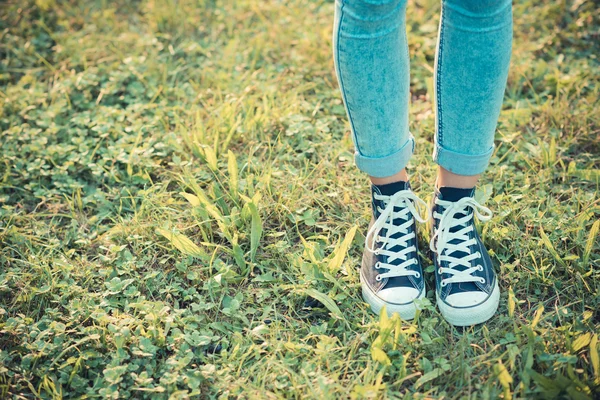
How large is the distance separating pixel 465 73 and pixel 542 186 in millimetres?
805

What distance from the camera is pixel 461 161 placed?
4.94 ft

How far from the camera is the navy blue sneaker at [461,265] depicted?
1.57 m

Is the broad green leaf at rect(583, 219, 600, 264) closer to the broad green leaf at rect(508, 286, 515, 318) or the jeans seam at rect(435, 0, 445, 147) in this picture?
the broad green leaf at rect(508, 286, 515, 318)

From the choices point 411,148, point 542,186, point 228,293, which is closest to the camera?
point 411,148

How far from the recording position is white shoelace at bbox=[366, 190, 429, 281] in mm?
1632

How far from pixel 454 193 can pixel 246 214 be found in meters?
0.69

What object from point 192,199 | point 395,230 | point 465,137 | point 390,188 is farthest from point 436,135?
point 192,199

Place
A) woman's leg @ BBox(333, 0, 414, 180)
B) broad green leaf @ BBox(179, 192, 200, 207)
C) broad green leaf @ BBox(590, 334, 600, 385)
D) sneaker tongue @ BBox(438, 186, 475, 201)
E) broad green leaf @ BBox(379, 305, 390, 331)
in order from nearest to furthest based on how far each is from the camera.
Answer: woman's leg @ BBox(333, 0, 414, 180)
broad green leaf @ BBox(590, 334, 600, 385)
broad green leaf @ BBox(379, 305, 390, 331)
sneaker tongue @ BBox(438, 186, 475, 201)
broad green leaf @ BBox(179, 192, 200, 207)

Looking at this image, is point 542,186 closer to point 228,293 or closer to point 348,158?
point 348,158

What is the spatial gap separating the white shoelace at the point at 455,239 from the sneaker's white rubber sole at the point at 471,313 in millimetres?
64

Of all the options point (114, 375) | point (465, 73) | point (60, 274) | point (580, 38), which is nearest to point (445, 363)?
point (465, 73)

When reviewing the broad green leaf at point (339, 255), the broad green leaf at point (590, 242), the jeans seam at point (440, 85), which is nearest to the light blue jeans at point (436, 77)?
the jeans seam at point (440, 85)

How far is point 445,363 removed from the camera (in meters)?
1.48

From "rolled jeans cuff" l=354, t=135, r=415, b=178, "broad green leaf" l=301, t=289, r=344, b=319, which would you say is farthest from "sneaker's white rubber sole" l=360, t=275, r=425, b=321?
"rolled jeans cuff" l=354, t=135, r=415, b=178
